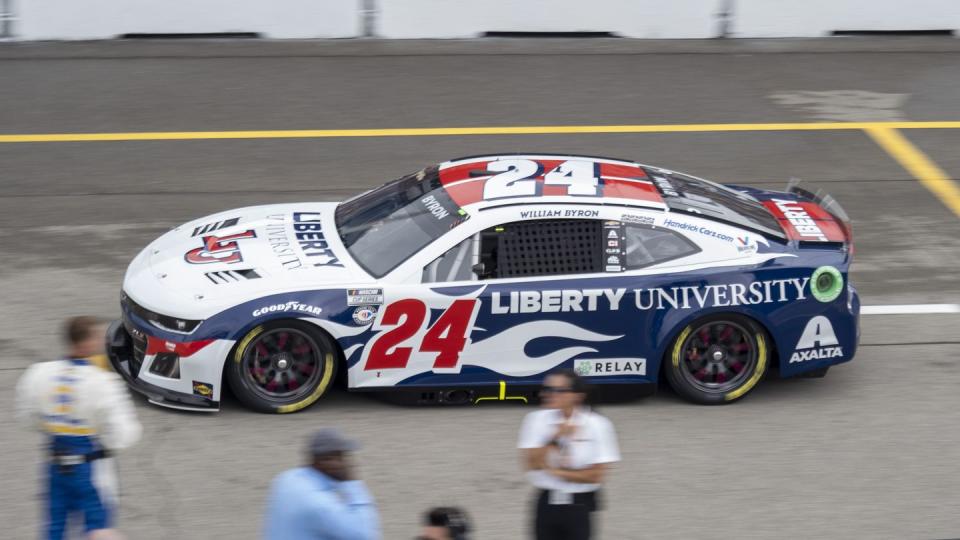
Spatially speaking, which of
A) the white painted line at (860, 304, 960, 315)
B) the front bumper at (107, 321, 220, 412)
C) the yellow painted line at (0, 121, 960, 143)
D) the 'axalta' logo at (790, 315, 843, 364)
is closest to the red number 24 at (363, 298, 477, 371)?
the front bumper at (107, 321, 220, 412)

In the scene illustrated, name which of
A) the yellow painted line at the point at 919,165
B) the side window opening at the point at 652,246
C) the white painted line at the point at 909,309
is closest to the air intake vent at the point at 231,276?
the side window opening at the point at 652,246

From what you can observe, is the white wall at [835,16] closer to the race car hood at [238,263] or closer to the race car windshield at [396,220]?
the race car windshield at [396,220]

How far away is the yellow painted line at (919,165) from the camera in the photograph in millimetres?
13023

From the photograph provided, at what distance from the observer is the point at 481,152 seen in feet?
45.0

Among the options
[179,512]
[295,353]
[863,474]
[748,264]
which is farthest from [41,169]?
[863,474]

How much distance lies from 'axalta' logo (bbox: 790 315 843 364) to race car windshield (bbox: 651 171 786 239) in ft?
2.07

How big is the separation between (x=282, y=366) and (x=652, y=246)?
2453 millimetres

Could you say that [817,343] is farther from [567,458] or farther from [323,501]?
[323,501]

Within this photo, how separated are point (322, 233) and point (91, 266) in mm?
2767

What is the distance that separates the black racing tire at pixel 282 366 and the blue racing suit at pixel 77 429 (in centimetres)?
198

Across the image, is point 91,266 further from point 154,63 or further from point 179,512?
point 154,63

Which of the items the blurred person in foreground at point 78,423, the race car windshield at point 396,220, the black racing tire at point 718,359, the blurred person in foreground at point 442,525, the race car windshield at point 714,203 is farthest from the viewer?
the race car windshield at point 714,203

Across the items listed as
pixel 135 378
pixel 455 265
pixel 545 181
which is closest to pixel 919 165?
pixel 545 181

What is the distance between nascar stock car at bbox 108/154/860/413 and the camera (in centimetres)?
854
